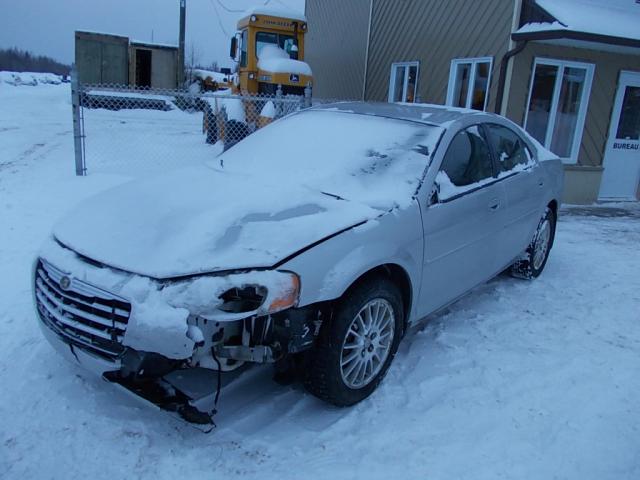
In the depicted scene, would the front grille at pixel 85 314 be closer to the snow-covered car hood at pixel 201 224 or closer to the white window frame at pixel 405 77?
the snow-covered car hood at pixel 201 224

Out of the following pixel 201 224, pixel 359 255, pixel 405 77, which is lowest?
pixel 359 255

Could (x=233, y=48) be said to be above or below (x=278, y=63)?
above

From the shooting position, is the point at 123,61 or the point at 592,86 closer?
the point at 592,86

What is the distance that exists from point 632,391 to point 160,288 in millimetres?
3016

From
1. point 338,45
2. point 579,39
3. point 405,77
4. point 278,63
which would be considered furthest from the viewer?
point 338,45

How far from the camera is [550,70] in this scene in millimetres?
A: 9031

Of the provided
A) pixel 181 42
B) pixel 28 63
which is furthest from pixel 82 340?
pixel 28 63

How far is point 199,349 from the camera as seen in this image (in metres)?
2.48

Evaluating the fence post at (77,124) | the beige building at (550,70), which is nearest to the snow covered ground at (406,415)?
the fence post at (77,124)

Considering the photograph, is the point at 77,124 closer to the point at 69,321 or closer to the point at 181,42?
the point at 69,321

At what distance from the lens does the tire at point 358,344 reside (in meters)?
2.83

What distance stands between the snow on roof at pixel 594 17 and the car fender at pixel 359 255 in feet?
20.3

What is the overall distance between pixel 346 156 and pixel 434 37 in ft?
26.2

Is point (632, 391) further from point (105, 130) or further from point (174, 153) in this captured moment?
point (105, 130)
